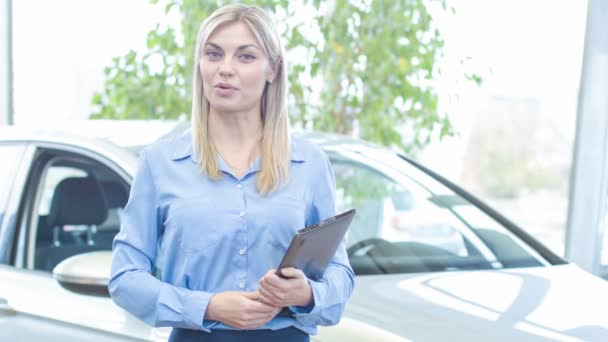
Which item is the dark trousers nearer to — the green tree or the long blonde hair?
the long blonde hair

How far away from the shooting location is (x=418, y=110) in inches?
174

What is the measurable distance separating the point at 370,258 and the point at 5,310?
42.1 inches

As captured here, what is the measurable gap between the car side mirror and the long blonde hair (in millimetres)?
683

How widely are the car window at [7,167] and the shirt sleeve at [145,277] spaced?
3.88 ft

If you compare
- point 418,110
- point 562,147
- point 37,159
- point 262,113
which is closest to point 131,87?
point 418,110

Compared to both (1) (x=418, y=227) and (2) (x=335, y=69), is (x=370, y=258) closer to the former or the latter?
(1) (x=418, y=227)

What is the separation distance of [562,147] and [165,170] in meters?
9.95

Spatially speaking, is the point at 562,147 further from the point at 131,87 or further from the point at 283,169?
the point at 283,169

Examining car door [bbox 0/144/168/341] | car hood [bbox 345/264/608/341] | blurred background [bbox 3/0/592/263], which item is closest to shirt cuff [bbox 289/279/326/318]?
car hood [bbox 345/264/608/341]

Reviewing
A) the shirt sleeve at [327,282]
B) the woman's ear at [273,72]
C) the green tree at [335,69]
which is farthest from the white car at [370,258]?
the green tree at [335,69]

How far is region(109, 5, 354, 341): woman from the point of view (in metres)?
1.41

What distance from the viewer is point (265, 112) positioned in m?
1.54

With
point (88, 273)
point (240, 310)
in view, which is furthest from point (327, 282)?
point (88, 273)

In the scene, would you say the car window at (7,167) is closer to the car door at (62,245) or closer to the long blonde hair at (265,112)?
the car door at (62,245)
